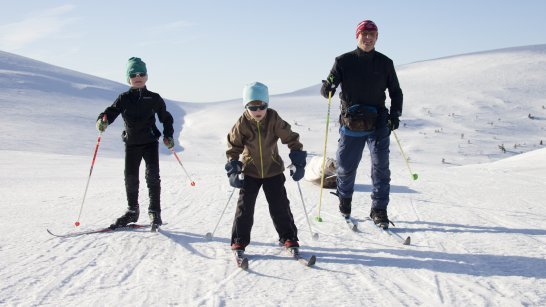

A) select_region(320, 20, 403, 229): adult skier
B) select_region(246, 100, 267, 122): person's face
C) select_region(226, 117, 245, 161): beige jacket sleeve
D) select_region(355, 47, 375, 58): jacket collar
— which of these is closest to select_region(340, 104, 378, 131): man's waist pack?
select_region(320, 20, 403, 229): adult skier

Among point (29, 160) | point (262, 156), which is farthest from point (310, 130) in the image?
point (262, 156)

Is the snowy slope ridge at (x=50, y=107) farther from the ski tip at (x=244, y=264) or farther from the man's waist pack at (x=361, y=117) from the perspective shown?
the ski tip at (x=244, y=264)

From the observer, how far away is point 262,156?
15.8 ft

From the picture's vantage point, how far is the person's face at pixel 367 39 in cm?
571

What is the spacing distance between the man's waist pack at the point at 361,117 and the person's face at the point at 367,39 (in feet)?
2.17

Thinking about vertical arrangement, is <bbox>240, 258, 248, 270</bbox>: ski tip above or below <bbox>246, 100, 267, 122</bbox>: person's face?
below

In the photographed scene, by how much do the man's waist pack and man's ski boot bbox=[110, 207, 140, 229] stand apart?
2.68 metres

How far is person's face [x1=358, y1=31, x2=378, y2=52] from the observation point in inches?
225

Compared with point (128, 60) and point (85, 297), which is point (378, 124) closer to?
point (128, 60)

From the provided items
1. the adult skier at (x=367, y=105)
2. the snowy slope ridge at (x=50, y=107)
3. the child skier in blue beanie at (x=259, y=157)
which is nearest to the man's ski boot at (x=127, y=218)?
the child skier in blue beanie at (x=259, y=157)

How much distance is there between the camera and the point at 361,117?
5.68 meters

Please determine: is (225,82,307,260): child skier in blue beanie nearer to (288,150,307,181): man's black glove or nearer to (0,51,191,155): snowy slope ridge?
(288,150,307,181): man's black glove

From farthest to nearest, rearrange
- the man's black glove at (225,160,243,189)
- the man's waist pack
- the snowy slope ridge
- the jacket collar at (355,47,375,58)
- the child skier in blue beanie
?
the snowy slope ridge < the jacket collar at (355,47,375,58) < the man's waist pack < the child skier in blue beanie < the man's black glove at (225,160,243,189)

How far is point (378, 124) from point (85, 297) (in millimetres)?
3626
